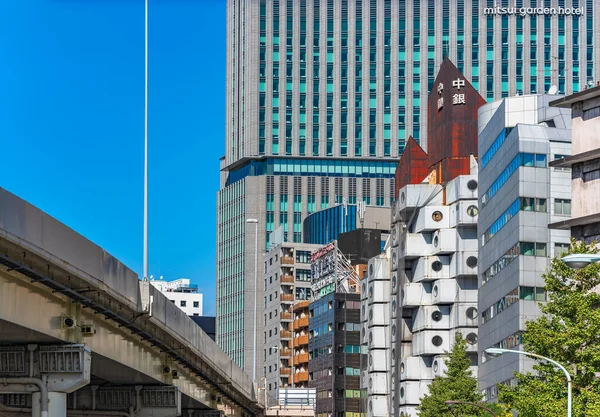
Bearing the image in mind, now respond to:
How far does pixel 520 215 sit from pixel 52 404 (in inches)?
2167

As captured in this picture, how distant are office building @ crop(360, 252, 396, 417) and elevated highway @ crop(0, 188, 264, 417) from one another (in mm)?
92760

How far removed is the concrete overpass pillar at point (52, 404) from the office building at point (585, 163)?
3445 cm

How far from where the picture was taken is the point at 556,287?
51.6m

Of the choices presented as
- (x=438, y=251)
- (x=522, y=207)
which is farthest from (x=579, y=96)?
(x=438, y=251)

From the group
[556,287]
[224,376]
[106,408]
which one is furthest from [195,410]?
[556,287]

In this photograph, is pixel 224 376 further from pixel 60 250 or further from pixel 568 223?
pixel 60 250

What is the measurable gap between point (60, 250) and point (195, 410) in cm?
3847

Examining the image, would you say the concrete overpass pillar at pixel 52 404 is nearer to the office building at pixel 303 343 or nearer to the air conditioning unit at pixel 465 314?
the air conditioning unit at pixel 465 314

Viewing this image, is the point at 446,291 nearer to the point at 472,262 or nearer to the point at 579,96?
the point at 472,262

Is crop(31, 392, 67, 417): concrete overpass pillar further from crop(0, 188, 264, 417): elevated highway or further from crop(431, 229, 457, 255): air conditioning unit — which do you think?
crop(431, 229, 457, 255): air conditioning unit

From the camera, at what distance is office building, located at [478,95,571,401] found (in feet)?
282

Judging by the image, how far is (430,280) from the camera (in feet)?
416

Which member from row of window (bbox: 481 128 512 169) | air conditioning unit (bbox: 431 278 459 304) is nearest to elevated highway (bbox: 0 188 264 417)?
row of window (bbox: 481 128 512 169)

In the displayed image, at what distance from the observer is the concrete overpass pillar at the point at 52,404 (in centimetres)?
3475
